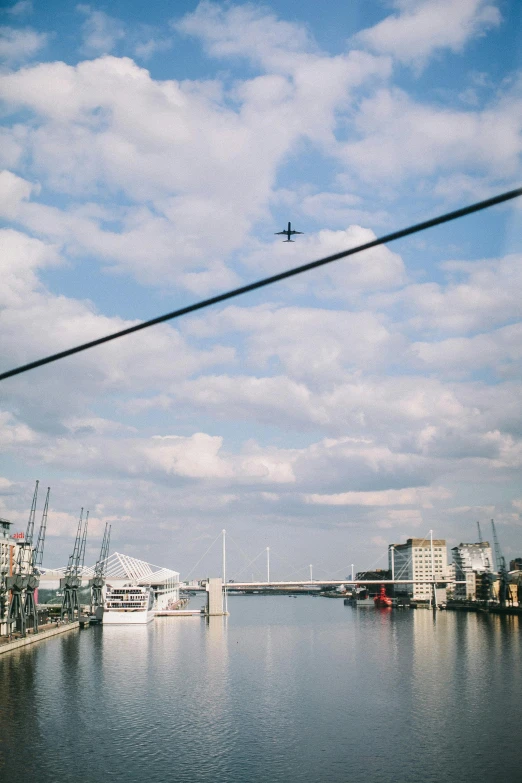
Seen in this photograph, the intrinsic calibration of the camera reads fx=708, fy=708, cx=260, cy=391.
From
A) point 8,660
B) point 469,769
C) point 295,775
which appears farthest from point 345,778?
point 8,660

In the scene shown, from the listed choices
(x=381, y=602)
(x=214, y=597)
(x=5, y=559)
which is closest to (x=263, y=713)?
(x=5, y=559)

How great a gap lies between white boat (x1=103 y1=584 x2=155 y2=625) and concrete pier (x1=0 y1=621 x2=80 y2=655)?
675 cm

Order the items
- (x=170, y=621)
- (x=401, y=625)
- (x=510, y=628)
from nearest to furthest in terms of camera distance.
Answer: (x=510, y=628), (x=401, y=625), (x=170, y=621)

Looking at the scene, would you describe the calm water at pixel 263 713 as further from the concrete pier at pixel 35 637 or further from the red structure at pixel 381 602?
the red structure at pixel 381 602

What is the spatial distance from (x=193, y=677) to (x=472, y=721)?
77.4ft

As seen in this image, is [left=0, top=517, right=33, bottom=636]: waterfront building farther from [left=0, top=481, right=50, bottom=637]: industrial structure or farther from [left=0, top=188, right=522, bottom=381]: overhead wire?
[left=0, top=188, right=522, bottom=381]: overhead wire

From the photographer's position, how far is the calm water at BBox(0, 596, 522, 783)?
29.7 meters

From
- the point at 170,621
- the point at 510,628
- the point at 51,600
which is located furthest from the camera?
the point at 51,600

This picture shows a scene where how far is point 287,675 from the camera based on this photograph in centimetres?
5444

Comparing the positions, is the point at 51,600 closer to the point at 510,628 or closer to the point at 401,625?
the point at 401,625

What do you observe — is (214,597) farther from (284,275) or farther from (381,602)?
(284,275)

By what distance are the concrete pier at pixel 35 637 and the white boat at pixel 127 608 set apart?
6.75 metres

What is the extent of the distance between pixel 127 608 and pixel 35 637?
36308 mm

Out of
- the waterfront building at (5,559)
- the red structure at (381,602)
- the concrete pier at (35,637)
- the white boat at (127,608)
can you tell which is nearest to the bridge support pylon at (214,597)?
the white boat at (127,608)
